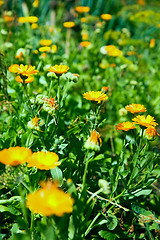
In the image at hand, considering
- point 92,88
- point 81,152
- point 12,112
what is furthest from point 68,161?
point 92,88

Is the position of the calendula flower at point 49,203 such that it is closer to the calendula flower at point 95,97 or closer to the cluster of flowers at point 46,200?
the cluster of flowers at point 46,200

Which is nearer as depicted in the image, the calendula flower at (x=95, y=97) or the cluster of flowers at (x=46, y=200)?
the cluster of flowers at (x=46, y=200)

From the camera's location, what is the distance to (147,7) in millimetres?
5730

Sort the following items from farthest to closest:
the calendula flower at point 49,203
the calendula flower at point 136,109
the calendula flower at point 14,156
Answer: the calendula flower at point 136,109
the calendula flower at point 14,156
the calendula flower at point 49,203

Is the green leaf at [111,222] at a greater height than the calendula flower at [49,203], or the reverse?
the calendula flower at [49,203]

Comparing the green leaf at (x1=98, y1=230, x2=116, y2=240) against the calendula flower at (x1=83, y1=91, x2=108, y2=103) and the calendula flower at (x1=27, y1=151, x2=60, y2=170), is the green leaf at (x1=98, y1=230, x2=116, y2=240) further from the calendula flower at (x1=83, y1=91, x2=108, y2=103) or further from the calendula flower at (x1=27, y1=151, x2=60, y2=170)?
the calendula flower at (x1=83, y1=91, x2=108, y2=103)

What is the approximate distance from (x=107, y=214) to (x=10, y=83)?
1.25m

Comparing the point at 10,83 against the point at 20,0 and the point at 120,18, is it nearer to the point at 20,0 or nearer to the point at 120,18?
the point at 20,0

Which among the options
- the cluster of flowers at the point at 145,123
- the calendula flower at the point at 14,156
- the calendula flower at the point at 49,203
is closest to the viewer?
the calendula flower at the point at 49,203

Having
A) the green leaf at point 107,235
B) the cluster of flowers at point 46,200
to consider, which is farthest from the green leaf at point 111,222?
the cluster of flowers at point 46,200

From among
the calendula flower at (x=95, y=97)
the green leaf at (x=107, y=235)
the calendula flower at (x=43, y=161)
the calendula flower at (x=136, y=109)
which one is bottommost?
the green leaf at (x=107, y=235)

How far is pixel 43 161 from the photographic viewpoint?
103cm

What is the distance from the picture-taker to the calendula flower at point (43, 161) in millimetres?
979

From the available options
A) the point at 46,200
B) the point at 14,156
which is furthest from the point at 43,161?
the point at 46,200
